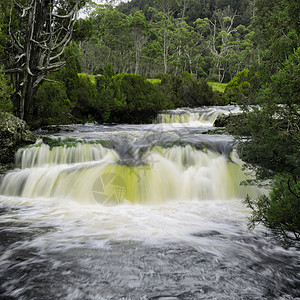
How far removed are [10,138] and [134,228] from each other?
538cm

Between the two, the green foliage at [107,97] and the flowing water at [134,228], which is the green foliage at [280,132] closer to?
the flowing water at [134,228]

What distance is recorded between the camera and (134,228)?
14.8ft

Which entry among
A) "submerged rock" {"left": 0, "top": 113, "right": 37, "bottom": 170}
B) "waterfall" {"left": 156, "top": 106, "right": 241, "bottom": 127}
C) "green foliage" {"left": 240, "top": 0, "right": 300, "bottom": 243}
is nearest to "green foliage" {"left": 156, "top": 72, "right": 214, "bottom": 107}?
"waterfall" {"left": 156, "top": 106, "right": 241, "bottom": 127}

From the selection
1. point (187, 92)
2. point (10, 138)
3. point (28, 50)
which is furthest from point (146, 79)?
point (10, 138)

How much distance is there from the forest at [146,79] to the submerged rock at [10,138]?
0.48m

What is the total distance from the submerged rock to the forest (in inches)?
19.1

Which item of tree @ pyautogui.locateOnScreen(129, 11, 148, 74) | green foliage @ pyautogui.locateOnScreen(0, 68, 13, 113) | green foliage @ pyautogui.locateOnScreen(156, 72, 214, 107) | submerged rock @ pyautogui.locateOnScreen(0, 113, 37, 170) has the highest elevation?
tree @ pyautogui.locateOnScreen(129, 11, 148, 74)

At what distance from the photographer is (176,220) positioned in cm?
495

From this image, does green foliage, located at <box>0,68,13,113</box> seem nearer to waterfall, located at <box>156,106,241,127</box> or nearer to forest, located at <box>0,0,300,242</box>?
forest, located at <box>0,0,300,242</box>

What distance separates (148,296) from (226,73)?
52.7 meters

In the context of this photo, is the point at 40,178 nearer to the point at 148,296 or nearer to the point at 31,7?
the point at 148,296

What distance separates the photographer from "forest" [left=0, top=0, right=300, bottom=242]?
12.7 feet

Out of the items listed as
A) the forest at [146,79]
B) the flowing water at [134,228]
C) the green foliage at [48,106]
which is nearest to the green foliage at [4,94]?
the forest at [146,79]

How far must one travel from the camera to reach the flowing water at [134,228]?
9.07ft
